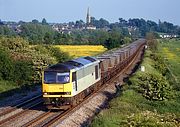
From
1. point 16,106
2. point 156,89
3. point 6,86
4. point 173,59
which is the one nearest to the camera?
point 16,106

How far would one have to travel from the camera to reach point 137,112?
22.4m

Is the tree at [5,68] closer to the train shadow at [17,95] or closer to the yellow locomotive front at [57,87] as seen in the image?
the train shadow at [17,95]

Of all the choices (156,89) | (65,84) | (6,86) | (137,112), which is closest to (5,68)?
(6,86)

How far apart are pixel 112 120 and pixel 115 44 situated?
92.4 meters

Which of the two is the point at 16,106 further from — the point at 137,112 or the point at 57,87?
the point at 137,112

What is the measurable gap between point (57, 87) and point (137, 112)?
4853mm

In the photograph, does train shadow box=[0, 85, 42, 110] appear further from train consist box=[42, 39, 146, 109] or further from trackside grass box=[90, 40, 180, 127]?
trackside grass box=[90, 40, 180, 127]

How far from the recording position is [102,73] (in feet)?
120

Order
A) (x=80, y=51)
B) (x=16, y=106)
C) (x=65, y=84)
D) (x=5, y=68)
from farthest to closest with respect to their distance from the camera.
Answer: (x=80, y=51)
(x=5, y=68)
(x=16, y=106)
(x=65, y=84)

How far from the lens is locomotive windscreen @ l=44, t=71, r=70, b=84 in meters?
24.7

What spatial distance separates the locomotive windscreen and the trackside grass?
2.87m

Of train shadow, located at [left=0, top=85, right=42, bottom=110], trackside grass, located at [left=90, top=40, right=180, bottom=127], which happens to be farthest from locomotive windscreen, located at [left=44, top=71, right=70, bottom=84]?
train shadow, located at [left=0, top=85, right=42, bottom=110]

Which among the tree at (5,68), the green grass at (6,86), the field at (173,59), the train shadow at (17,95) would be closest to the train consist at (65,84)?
the train shadow at (17,95)

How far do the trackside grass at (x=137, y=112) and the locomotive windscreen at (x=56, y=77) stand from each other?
287cm
